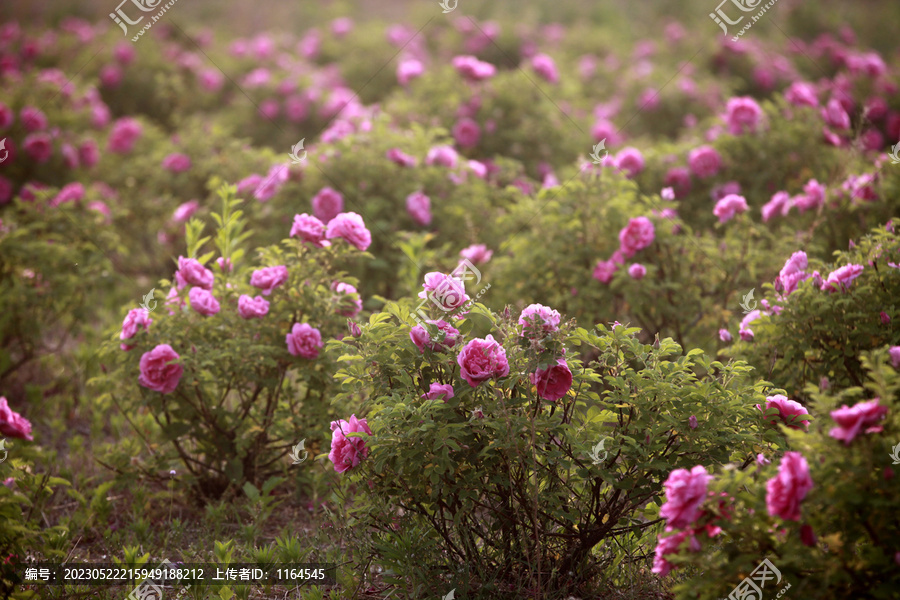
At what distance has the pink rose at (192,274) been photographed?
2.57 m

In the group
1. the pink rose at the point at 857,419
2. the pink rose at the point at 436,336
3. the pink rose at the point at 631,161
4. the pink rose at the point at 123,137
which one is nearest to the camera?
the pink rose at the point at 857,419

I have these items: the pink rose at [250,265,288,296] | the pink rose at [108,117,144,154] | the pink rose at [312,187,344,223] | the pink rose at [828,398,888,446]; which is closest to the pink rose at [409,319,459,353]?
the pink rose at [250,265,288,296]

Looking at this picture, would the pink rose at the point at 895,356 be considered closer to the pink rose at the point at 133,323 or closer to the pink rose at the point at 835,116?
the pink rose at the point at 133,323

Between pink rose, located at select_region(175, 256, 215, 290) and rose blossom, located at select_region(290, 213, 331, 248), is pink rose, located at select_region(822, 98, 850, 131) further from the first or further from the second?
pink rose, located at select_region(175, 256, 215, 290)

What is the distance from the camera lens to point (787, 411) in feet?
6.46

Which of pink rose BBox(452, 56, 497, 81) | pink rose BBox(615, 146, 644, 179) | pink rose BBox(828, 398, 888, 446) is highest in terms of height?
pink rose BBox(452, 56, 497, 81)

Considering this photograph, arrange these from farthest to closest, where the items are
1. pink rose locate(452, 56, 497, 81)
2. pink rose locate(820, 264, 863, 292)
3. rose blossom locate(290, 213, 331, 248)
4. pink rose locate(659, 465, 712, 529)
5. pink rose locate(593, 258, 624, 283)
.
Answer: pink rose locate(452, 56, 497, 81) < pink rose locate(593, 258, 624, 283) < rose blossom locate(290, 213, 331, 248) < pink rose locate(820, 264, 863, 292) < pink rose locate(659, 465, 712, 529)

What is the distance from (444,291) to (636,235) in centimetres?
150

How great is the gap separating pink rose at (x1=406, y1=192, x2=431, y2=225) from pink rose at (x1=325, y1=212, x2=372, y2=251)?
1.26 m

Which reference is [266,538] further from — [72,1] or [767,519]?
[72,1]

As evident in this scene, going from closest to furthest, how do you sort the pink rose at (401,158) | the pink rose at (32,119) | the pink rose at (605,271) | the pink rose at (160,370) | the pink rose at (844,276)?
the pink rose at (844,276), the pink rose at (160,370), the pink rose at (605,271), the pink rose at (401,158), the pink rose at (32,119)

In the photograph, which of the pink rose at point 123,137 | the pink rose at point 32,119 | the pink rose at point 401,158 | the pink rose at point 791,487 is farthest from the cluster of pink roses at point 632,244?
the pink rose at point 123,137

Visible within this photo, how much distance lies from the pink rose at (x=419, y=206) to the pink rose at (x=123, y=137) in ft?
11.3

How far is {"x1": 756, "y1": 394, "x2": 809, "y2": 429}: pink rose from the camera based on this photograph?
6.41ft
